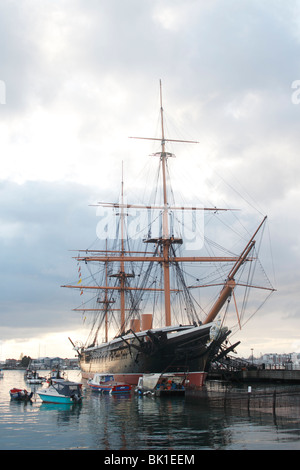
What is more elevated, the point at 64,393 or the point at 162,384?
the point at 162,384

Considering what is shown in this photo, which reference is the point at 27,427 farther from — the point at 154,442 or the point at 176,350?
the point at 176,350

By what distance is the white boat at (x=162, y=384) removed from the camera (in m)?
38.6

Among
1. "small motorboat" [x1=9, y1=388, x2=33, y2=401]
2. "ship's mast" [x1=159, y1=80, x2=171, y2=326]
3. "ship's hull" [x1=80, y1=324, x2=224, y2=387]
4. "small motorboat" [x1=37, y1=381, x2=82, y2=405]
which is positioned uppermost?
"ship's mast" [x1=159, y1=80, x2=171, y2=326]

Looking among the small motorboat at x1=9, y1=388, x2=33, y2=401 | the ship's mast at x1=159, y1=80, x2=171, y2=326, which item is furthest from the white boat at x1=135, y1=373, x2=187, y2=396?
the small motorboat at x1=9, y1=388, x2=33, y2=401

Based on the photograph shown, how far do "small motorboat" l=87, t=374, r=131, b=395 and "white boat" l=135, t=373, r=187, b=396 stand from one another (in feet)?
9.68

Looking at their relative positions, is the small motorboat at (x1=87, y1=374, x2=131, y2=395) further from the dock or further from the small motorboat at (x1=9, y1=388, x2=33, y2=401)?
the dock

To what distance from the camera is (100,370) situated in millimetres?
65500

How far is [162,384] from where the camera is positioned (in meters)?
39.8

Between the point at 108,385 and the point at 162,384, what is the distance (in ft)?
29.9

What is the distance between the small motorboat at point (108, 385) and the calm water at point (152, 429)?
1180 cm

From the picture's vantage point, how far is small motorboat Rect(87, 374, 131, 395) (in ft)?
146

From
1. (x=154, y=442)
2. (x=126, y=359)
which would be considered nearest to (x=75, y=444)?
(x=154, y=442)

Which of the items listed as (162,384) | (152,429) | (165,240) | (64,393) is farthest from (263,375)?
(152,429)

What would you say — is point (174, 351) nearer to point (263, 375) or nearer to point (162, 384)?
point (162, 384)
